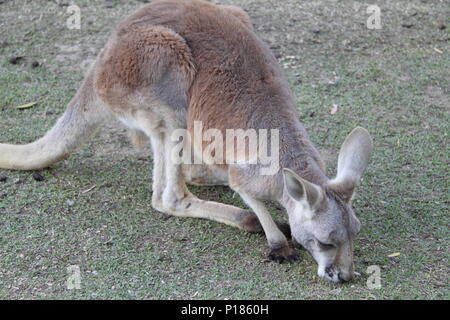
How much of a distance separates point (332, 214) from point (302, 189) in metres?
0.22

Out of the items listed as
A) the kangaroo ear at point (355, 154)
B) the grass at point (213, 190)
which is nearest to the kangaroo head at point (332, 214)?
the kangaroo ear at point (355, 154)

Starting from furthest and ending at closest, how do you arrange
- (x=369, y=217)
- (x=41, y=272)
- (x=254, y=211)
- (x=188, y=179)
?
(x=188, y=179) < (x=369, y=217) < (x=254, y=211) < (x=41, y=272)

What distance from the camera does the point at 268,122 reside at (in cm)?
421

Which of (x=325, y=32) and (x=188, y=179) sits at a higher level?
(x=325, y=32)

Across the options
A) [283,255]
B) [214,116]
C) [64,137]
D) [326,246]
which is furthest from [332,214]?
[64,137]

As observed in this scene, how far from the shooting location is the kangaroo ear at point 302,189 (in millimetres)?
3664

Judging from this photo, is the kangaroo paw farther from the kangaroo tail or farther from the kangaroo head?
the kangaroo tail

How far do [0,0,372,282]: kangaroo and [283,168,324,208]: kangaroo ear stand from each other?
0.01 meters

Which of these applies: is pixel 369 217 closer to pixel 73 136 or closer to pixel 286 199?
pixel 286 199

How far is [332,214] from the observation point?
149 inches

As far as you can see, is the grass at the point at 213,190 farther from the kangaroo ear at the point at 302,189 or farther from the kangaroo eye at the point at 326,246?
the kangaroo ear at the point at 302,189
